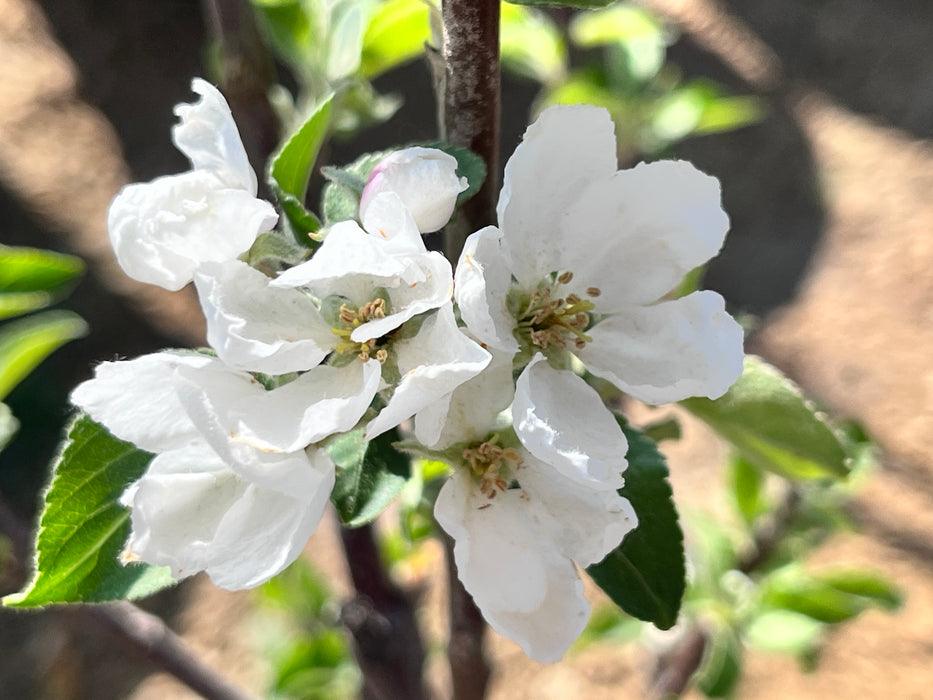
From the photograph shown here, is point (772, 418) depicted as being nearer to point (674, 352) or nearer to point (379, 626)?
point (674, 352)

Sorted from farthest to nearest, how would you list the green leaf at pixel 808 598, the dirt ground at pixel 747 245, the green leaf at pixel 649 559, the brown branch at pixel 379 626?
the dirt ground at pixel 747 245
the green leaf at pixel 808 598
the brown branch at pixel 379 626
the green leaf at pixel 649 559

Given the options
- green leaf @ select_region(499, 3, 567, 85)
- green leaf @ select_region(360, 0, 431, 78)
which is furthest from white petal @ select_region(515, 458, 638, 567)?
green leaf @ select_region(499, 3, 567, 85)

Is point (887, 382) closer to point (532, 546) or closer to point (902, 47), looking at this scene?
point (902, 47)

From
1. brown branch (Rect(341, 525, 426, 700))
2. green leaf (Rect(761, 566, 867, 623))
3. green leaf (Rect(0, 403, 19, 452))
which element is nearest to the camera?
green leaf (Rect(0, 403, 19, 452))

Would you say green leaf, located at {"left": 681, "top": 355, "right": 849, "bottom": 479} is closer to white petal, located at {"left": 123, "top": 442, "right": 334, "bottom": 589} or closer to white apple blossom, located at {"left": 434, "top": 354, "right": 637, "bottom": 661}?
white apple blossom, located at {"left": 434, "top": 354, "right": 637, "bottom": 661}

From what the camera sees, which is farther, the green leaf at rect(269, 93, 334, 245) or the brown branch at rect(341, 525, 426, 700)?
the brown branch at rect(341, 525, 426, 700)

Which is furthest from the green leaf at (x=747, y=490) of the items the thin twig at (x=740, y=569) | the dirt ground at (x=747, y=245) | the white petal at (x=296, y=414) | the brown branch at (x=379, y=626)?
the white petal at (x=296, y=414)

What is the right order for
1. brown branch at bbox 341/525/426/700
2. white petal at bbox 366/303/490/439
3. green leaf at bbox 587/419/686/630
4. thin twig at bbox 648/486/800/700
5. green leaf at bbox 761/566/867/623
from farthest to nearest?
thin twig at bbox 648/486/800/700, green leaf at bbox 761/566/867/623, brown branch at bbox 341/525/426/700, green leaf at bbox 587/419/686/630, white petal at bbox 366/303/490/439

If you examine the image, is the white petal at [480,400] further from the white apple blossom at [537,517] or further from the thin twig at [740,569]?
the thin twig at [740,569]
